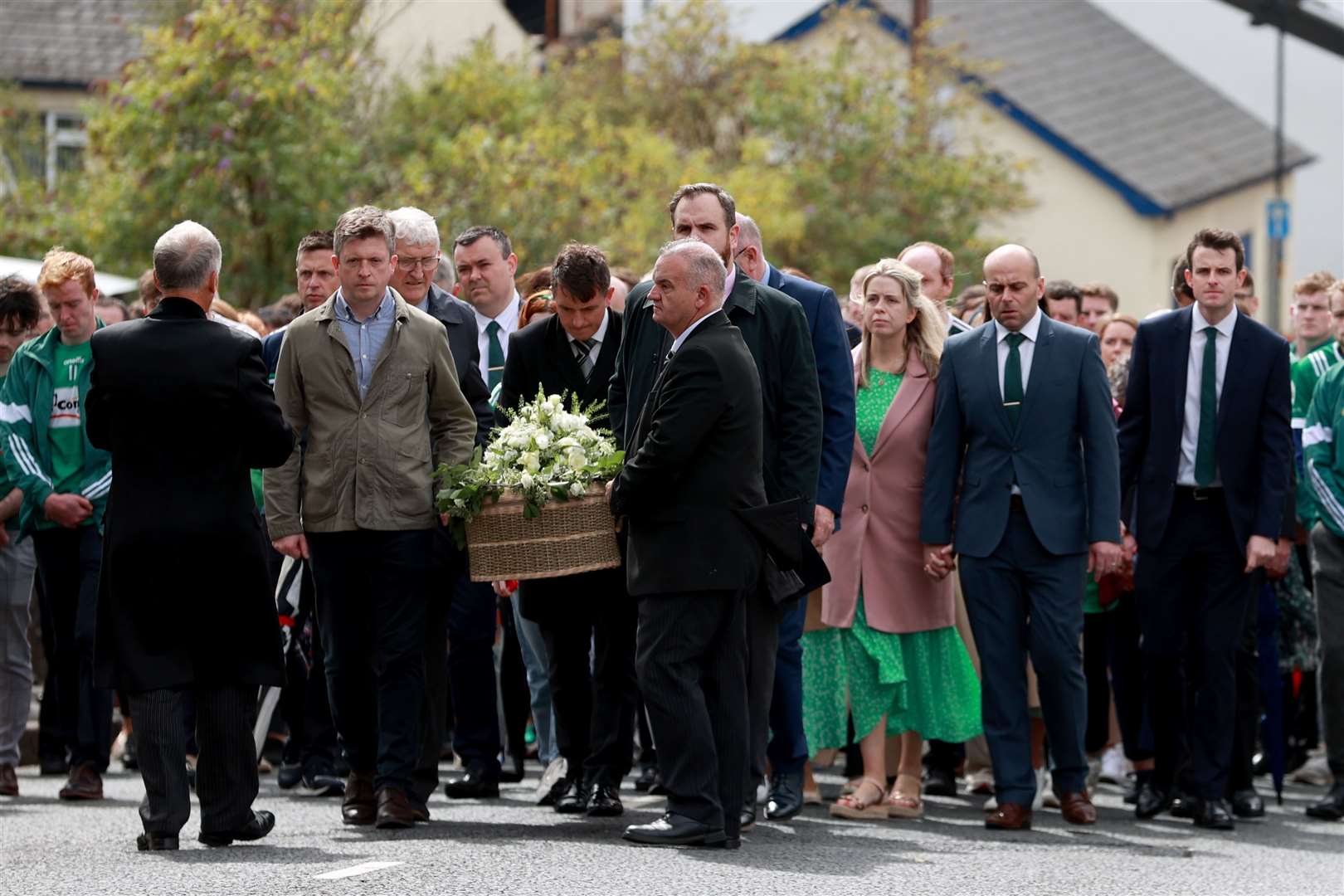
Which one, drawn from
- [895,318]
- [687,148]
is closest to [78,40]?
[687,148]

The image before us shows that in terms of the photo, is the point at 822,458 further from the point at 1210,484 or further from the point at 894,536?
the point at 1210,484

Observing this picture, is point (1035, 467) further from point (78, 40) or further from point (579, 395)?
point (78, 40)

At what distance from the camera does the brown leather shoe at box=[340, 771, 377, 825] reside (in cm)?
902

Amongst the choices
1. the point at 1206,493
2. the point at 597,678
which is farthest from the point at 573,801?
the point at 1206,493

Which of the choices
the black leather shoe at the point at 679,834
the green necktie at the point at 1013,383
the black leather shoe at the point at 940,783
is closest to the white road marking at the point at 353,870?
the black leather shoe at the point at 679,834

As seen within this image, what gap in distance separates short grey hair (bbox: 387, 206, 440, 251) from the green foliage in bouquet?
1398 mm

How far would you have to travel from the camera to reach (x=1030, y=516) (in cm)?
981

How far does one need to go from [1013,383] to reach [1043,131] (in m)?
36.4

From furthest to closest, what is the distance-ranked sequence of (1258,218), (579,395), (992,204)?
(1258,218), (992,204), (579,395)

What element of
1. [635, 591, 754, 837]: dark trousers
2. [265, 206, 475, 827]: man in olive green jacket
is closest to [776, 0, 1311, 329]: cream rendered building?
[265, 206, 475, 827]: man in olive green jacket

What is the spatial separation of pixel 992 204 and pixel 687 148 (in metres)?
5.09

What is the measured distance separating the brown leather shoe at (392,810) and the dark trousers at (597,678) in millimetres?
987

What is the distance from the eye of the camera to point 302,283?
412 inches

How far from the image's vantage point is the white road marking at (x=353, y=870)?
291 inches
